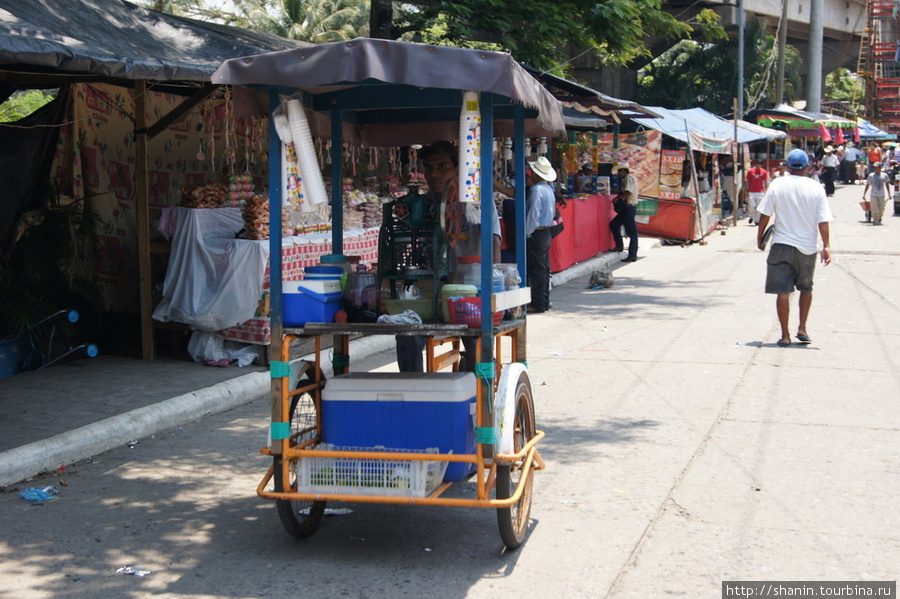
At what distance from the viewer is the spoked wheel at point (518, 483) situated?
435cm

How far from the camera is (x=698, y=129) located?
24.0 meters

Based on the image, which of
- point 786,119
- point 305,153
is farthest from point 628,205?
point 786,119

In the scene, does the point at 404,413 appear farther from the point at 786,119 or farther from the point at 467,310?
the point at 786,119

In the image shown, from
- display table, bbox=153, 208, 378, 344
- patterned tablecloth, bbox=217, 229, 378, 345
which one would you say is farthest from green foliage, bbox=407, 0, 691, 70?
display table, bbox=153, 208, 378, 344

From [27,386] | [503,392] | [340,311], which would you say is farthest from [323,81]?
[27,386]

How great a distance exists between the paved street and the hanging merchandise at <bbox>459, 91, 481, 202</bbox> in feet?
5.65

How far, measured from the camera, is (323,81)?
165 inches

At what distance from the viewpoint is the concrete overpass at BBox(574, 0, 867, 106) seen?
34.7 m

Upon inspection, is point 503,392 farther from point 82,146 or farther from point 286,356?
point 82,146

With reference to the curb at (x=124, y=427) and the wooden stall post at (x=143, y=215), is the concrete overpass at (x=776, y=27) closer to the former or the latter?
the wooden stall post at (x=143, y=215)

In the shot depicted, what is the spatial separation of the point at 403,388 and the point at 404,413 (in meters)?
0.12

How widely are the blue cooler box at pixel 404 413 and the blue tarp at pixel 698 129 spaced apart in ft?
50.0

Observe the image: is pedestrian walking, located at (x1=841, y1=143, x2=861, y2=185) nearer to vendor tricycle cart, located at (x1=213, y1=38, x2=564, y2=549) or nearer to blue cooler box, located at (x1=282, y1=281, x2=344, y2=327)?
vendor tricycle cart, located at (x1=213, y1=38, x2=564, y2=549)

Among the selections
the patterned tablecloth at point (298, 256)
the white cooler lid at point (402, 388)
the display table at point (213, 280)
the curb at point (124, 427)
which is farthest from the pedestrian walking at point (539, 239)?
the white cooler lid at point (402, 388)
